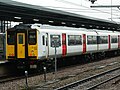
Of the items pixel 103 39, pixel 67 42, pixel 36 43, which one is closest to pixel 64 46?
pixel 67 42

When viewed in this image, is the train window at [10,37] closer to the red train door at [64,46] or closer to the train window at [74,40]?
the red train door at [64,46]

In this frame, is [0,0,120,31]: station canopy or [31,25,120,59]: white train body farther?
[0,0,120,31]: station canopy

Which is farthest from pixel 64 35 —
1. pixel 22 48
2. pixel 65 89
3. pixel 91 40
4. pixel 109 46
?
pixel 109 46

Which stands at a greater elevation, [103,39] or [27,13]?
[27,13]

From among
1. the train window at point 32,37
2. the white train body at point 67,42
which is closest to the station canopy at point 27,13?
the white train body at point 67,42

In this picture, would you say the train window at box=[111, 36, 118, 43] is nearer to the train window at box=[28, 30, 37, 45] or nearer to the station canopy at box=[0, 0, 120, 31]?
the station canopy at box=[0, 0, 120, 31]

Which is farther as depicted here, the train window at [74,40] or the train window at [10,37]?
the train window at [74,40]

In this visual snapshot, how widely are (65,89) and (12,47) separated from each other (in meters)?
7.23

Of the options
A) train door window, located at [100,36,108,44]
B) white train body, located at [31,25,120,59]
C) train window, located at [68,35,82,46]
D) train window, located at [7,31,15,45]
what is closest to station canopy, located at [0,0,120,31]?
train window, located at [7,31,15,45]

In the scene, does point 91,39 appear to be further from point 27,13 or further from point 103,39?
point 27,13

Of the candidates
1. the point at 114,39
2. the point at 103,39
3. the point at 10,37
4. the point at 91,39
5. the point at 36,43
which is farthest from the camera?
the point at 114,39

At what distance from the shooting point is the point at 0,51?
88.4ft

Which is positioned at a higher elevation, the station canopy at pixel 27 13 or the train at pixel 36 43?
the station canopy at pixel 27 13

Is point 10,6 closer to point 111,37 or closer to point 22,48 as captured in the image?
point 22,48
